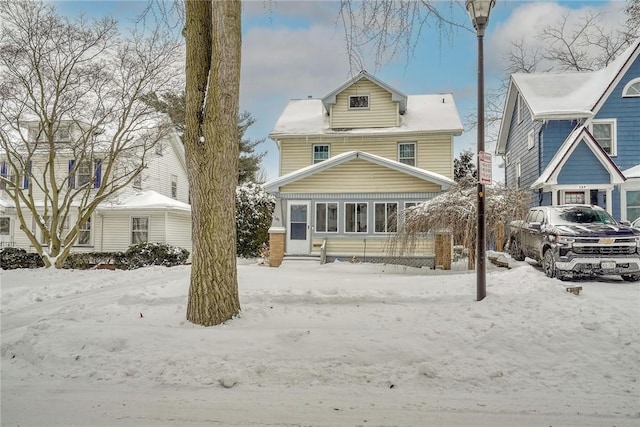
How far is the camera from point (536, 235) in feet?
39.1

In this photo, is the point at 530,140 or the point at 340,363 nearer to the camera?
the point at 340,363

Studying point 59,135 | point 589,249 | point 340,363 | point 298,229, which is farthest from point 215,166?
point 59,135

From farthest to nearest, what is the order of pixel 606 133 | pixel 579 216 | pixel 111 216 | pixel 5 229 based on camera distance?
pixel 5 229
pixel 111 216
pixel 606 133
pixel 579 216

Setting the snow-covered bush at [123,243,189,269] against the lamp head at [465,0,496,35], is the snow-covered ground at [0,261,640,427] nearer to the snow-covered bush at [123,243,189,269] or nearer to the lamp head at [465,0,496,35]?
the lamp head at [465,0,496,35]

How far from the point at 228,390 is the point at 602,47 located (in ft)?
103

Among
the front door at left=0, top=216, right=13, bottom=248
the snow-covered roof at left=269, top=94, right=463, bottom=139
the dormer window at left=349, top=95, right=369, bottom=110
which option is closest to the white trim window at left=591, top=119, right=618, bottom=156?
the snow-covered roof at left=269, top=94, right=463, bottom=139

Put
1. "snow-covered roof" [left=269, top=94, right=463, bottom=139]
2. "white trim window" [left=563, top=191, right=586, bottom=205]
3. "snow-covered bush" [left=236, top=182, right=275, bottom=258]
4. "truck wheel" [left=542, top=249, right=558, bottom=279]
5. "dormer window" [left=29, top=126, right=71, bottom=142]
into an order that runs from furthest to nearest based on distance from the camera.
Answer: "snow-covered bush" [left=236, top=182, right=275, bottom=258] < "snow-covered roof" [left=269, top=94, right=463, bottom=139] < "dormer window" [left=29, top=126, right=71, bottom=142] < "white trim window" [left=563, top=191, right=586, bottom=205] < "truck wheel" [left=542, top=249, right=558, bottom=279]

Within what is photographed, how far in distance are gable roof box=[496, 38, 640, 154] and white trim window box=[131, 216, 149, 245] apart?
762 inches

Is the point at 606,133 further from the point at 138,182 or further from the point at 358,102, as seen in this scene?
the point at 138,182

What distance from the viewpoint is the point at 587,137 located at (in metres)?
16.3

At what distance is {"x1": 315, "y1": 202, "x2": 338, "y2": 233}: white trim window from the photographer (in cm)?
1833

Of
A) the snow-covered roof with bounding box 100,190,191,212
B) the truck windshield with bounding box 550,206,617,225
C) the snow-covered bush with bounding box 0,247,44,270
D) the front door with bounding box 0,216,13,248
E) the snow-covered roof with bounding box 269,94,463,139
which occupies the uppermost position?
the snow-covered roof with bounding box 269,94,463,139

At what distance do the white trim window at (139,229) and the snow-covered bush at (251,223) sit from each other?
4.84 meters

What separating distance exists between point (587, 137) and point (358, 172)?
28.7ft
